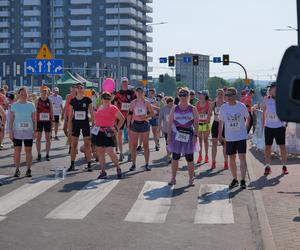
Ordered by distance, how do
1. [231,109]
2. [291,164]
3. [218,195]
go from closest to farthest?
[218,195] → [231,109] → [291,164]

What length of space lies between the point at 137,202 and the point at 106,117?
301 centimetres

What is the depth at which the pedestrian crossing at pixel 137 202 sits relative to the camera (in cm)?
859

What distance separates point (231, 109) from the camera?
36.8ft

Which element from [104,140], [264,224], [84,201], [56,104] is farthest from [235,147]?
[56,104]

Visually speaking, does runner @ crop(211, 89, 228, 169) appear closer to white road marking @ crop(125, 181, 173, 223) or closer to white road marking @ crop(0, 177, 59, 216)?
white road marking @ crop(125, 181, 173, 223)

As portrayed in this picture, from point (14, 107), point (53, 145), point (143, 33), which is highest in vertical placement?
point (143, 33)

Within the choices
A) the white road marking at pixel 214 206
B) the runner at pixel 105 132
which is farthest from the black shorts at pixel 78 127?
the white road marking at pixel 214 206

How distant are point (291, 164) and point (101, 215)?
7.03m

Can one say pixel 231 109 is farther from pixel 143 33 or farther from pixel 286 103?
pixel 143 33

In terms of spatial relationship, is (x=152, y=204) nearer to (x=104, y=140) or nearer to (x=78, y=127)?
(x=104, y=140)

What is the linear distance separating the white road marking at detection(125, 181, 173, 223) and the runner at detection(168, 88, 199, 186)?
485 millimetres

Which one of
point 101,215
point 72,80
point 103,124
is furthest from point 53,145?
point 72,80

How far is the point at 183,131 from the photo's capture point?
447 inches

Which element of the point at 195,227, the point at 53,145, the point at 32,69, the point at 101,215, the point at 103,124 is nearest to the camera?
the point at 195,227
